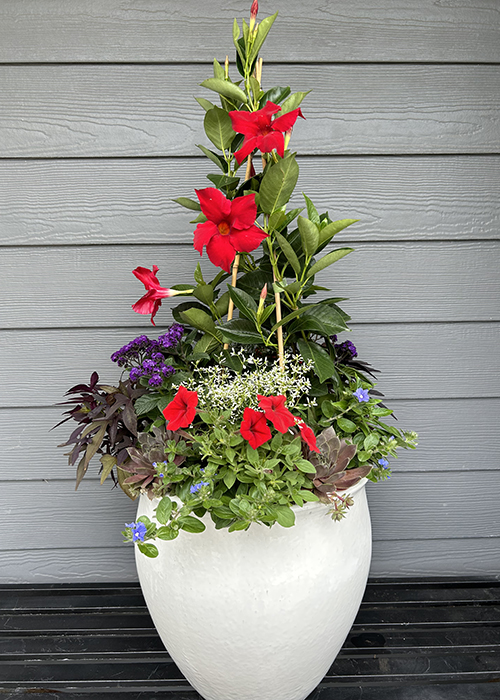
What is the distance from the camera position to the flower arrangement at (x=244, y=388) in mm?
907

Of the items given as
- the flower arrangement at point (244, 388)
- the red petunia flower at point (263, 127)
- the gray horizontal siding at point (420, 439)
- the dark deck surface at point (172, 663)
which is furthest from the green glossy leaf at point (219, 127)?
the dark deck surface at point (172, 663)

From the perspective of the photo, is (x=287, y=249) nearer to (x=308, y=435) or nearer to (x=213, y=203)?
(x=213, y=203)

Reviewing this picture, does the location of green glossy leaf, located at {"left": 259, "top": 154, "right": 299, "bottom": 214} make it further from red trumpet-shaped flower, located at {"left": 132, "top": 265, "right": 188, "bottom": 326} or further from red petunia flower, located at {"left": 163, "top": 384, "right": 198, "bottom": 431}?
red petunia flower, located at {"left": 163, "top": 384, "right": 198, "bottom": 431}

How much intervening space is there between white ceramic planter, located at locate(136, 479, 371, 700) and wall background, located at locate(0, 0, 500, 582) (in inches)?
20.5

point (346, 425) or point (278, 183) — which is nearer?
point (278, 183)

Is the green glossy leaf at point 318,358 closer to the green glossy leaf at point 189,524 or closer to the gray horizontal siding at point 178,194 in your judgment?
the green glossy leaf at point 189,524

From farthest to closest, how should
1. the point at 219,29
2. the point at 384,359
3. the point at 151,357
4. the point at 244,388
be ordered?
the point at 384,359, the point at 219,29, the point at 151,357, the point at 244,388

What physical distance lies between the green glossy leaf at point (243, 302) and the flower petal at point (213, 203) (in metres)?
0.14

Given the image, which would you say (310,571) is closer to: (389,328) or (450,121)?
(389,328)

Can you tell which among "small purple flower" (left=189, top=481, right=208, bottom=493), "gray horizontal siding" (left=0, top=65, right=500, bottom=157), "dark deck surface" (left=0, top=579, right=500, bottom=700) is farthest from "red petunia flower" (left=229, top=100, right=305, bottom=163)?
"dark deck surface" (left=0, top=579, right=500, bottom=700)

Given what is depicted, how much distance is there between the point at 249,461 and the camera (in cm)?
93

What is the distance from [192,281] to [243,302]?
42 centimetres

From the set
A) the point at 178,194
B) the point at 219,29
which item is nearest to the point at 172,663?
the point at 178,194

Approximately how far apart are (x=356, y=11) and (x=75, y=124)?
2.52 feet
